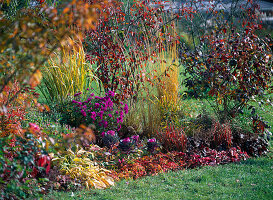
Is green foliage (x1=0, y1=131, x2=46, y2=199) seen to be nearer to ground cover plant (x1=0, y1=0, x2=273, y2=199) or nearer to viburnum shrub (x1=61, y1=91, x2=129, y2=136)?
ground cover plant (x1=0, y1=0, x2=273, y2=199)

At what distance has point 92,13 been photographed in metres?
2.16

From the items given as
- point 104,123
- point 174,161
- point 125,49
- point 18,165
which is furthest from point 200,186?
point 125,49

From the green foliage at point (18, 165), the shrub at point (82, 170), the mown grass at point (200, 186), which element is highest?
the green foliage at point (18, 165)

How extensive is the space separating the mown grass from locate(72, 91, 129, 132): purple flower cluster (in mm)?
1369

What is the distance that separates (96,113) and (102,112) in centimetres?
12

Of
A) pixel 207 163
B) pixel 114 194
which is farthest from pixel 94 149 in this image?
pixel 207 163

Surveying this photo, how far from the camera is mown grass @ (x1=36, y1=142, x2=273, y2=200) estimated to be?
3.57 metres

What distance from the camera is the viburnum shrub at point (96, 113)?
516 cm

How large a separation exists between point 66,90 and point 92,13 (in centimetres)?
405

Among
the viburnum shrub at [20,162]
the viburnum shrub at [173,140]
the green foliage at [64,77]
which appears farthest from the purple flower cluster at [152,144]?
the viburnum shrub at [20,162]

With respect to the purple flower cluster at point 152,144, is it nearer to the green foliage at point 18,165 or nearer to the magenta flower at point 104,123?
the magenta flower at point 104,123


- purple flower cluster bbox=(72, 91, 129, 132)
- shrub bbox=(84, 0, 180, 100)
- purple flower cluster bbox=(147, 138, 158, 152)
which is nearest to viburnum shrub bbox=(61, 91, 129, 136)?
purple flower cluster bbox=(72, 91, 129, 132)

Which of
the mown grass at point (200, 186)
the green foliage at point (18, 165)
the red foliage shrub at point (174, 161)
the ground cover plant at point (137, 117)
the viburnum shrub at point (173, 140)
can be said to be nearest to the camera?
the green foliage at point (18, 165)

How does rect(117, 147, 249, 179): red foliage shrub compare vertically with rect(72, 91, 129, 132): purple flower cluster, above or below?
below
